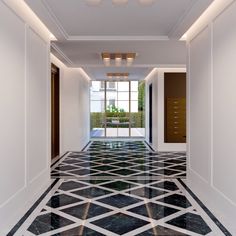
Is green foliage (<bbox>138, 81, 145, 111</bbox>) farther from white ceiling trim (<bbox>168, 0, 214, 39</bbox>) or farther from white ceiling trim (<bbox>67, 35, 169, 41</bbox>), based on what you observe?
white ceiling trim (<bbox>168, 0, 214, 39</bbox>)

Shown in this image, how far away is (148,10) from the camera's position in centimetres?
426

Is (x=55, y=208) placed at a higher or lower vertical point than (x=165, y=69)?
lower

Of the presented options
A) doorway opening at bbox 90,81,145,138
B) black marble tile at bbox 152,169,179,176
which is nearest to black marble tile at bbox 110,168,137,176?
black marble tile at bbox 152,169,179,176

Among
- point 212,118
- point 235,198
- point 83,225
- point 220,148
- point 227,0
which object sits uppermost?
point 227,0

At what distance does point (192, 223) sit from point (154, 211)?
0.58 metres

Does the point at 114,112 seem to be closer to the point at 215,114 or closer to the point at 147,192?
the point at 147,192

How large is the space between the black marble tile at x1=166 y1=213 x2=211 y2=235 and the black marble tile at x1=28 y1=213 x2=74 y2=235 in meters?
1.27

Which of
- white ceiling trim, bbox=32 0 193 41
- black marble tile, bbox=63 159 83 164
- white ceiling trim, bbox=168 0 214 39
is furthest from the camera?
black marble tile, bbox=63 159 83 164

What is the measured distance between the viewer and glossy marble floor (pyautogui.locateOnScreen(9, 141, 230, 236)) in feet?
10.9

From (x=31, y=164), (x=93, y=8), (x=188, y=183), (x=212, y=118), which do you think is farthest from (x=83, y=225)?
(x=93, y=8)

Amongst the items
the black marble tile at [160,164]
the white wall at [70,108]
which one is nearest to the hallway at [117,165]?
the black marble tile at [160,164]

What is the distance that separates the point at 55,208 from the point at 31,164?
82cm

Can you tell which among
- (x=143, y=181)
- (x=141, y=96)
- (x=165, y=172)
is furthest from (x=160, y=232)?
(x=141, y=96)

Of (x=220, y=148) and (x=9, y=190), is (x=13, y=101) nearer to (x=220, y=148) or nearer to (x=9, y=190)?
(x=9, y=190)
